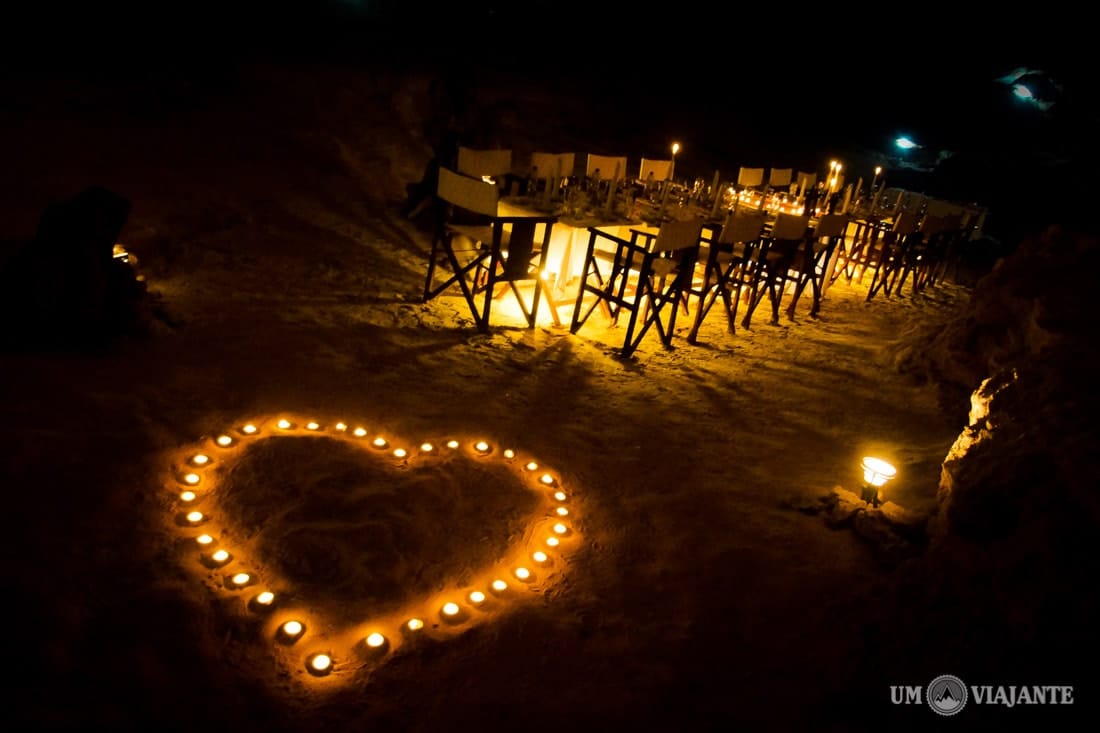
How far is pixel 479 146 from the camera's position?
10219mm

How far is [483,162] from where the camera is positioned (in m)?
7.47

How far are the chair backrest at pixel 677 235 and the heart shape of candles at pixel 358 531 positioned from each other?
2488 millimetres

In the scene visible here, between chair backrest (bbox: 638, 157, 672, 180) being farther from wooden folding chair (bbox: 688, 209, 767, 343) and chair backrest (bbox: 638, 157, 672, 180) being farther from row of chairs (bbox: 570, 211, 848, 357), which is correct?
wooden folding chair (bbox: 688, 209, 767, 343)

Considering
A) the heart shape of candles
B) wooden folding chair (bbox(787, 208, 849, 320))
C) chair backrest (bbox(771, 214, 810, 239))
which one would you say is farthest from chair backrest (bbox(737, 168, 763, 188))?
the heart shape of candles

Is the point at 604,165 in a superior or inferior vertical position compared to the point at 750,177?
inferior

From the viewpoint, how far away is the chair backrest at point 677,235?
5941 mm

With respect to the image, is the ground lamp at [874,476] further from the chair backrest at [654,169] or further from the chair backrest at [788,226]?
the chair backrest at [654,169]

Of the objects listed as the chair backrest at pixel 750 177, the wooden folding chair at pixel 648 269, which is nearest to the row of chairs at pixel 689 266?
the wooden folding chair at pixel 648 269

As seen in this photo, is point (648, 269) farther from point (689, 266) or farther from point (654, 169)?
point (654, 169)

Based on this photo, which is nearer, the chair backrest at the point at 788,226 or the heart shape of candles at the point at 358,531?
the heart shape of candles at the point at 358,531

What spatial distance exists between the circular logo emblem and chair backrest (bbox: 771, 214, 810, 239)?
5.53 m

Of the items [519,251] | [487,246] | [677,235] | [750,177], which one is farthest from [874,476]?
[750,177]

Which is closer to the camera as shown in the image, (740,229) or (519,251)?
(519,251)

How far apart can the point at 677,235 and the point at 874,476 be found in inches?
110
